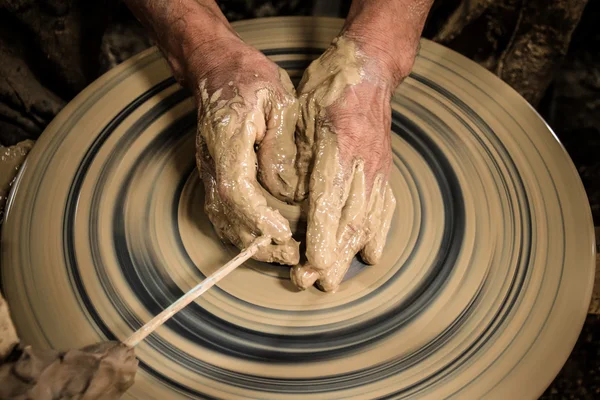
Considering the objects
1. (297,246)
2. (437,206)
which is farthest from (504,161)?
(297,246)

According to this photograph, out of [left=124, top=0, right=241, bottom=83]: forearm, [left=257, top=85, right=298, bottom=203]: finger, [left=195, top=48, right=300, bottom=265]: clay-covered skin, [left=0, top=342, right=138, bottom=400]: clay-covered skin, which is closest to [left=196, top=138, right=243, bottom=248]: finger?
[left=195, top=48, right=300, bottom=265]: clay-covered skin

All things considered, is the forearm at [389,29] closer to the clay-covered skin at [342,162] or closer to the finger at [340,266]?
the clay-covered skin at [342,162]

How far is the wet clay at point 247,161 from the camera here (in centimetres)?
112

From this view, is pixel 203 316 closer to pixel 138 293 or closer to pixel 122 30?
pixel 138 293

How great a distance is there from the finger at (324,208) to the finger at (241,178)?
6 centimetres

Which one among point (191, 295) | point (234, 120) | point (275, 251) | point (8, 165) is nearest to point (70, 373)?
point (191, 295)

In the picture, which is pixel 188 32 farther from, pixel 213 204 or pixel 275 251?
pixel 275 251

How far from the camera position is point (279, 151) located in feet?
4.11

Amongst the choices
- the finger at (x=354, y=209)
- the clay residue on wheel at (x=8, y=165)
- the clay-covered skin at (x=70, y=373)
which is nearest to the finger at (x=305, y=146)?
the finger at (x=354, y=209)

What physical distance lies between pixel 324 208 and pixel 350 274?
194 mm

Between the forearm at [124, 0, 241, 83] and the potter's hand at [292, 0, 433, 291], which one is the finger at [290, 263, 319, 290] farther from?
the forearm at [124, 0, 241, 83]

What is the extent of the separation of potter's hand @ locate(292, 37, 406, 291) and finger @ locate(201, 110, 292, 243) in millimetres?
81

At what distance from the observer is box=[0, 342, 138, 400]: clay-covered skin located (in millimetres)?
712

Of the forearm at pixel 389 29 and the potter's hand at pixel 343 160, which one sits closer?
the potter's hand at pixel 343 160
